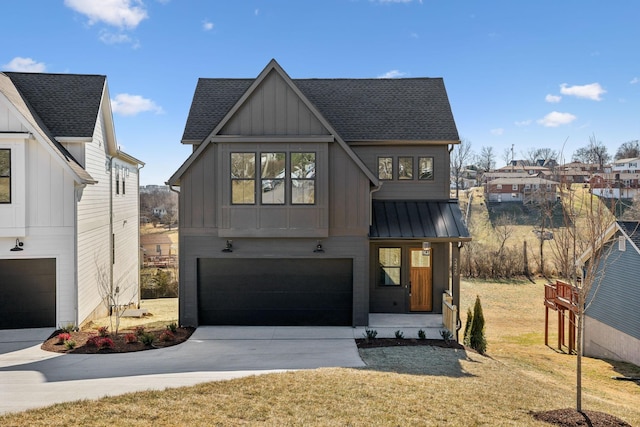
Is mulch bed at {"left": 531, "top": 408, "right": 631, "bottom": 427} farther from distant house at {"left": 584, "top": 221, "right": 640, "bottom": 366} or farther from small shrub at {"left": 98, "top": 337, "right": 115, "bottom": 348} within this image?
small shrub at {"left": 98, "top": 337, "right": 115, "bottom": 348}

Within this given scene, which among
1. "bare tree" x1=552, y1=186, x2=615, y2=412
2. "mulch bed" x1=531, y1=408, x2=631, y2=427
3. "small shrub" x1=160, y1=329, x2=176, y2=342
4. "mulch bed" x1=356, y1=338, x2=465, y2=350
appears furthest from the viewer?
"small shrub" x1=160, y1=329, x2=176, y2=342

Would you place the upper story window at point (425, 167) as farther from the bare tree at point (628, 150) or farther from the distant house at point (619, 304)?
the bare tree at point (628, 150)

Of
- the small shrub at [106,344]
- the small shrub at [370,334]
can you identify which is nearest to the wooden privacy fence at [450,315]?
the small shrub at [370,334]

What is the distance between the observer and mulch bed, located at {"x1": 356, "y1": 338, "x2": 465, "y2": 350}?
12.5 meters

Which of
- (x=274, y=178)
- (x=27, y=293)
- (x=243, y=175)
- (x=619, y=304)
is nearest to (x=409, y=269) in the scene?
(x=274, y=178)

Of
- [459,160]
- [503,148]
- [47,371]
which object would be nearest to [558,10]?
[47,371]

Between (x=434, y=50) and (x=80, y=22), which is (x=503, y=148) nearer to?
(x=434, y=50)

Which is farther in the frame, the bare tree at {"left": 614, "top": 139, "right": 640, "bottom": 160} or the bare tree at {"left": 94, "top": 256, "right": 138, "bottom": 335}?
the bare tree at {"left": 614, "top": 139, "right": 640, "bottom": 160}

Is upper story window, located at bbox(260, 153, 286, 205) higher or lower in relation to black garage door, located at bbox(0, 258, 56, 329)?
higher

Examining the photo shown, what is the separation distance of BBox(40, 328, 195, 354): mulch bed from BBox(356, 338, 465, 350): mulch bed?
5096mm

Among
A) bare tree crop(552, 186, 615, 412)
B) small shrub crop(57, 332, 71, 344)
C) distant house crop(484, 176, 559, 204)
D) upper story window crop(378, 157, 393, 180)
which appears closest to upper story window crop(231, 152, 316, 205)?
upper story window crop(378, 157, 393, 180)

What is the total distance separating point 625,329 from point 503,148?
73011mm

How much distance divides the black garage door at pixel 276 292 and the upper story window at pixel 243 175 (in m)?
2.28

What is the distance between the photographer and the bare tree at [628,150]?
96.4 meters
